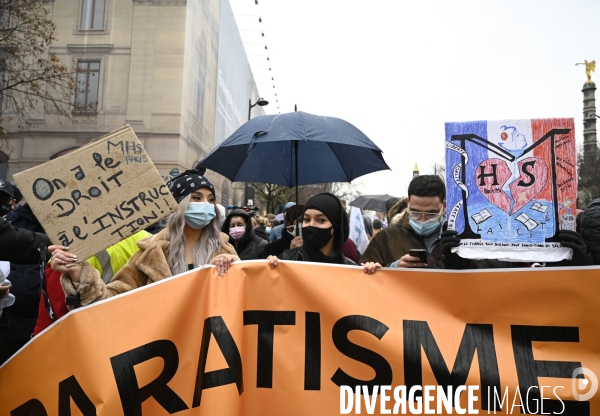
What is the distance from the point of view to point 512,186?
2334 mm

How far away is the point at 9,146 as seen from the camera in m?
20.6

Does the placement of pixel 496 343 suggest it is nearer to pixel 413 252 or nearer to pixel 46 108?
pixel 413 252

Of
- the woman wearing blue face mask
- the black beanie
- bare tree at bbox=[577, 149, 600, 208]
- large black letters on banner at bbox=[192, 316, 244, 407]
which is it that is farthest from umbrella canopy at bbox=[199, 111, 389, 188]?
bare tree at bbox=[577, 149, 600, 208]

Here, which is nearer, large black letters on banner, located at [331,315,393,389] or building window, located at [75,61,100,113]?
large black letters on banner, located at [331,315,393,389]

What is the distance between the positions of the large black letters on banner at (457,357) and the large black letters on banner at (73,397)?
1470 mm

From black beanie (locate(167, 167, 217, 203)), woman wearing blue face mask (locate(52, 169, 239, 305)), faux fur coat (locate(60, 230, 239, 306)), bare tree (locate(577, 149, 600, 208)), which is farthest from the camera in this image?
bare tree (locate(577, 149, 600, 208))

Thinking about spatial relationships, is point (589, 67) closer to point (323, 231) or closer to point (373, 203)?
point (373, 203)

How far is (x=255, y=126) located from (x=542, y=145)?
2.20m

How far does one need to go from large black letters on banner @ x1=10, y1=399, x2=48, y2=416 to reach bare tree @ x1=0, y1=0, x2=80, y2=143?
666 inches

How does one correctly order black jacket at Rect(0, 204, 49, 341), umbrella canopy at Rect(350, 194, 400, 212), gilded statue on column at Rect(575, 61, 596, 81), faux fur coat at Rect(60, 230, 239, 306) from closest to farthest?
faux fur coat at Rect(60, 230, 239, 306)
black jacket at Rect(0, 204, 49, 341)
umbrella canopy at Rect(350, 194, 400, 212)
gilded statue on column at Rect(575, 61, 596, 81)

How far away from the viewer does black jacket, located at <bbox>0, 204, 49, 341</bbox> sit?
11.1 ft

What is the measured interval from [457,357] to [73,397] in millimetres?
1803

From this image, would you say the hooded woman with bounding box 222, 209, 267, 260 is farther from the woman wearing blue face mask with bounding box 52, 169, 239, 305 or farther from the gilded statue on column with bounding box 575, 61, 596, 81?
the gilded statue on column with bounding box 575, 61, 596, 81

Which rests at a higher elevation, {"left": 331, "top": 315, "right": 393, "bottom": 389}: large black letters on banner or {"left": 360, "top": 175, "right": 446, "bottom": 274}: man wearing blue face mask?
{"left": 360, "top": 175, "right": 446, "bottom": 274}: man wearing blue face mask
